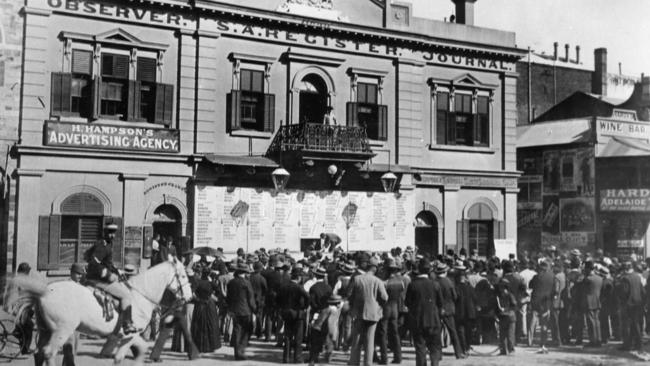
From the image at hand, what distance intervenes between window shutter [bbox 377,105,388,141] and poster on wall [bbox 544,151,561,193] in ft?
45.9

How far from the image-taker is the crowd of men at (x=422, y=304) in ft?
41.7

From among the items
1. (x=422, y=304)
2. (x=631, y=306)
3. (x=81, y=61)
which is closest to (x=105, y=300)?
(x=422, y=304)

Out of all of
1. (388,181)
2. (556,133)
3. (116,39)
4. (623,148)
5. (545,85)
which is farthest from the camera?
(545,85)

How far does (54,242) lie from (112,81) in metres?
5.14

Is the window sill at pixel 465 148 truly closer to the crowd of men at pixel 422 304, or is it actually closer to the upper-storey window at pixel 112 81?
the crowd of men at pixel 422 304

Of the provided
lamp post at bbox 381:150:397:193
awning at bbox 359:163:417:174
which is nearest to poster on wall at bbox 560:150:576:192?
awning at bbox 359:163:417:174

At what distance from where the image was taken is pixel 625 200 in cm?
3212

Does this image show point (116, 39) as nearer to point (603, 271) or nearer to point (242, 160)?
point (242, 160)

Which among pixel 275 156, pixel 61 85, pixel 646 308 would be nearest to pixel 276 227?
pixel 275 156

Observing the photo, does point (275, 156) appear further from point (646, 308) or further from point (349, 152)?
point (646, 308)

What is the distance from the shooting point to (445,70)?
2666cm

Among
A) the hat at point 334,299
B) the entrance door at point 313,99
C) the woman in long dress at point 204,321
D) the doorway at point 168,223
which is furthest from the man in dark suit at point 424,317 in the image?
the entrance door at point 313,99

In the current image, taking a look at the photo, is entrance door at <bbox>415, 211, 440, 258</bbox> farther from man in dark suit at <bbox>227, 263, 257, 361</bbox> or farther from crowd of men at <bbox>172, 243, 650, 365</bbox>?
man in dark suit at <bbox>227, 263, 257, 361</bbox>

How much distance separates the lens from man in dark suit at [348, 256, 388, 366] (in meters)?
12.6
